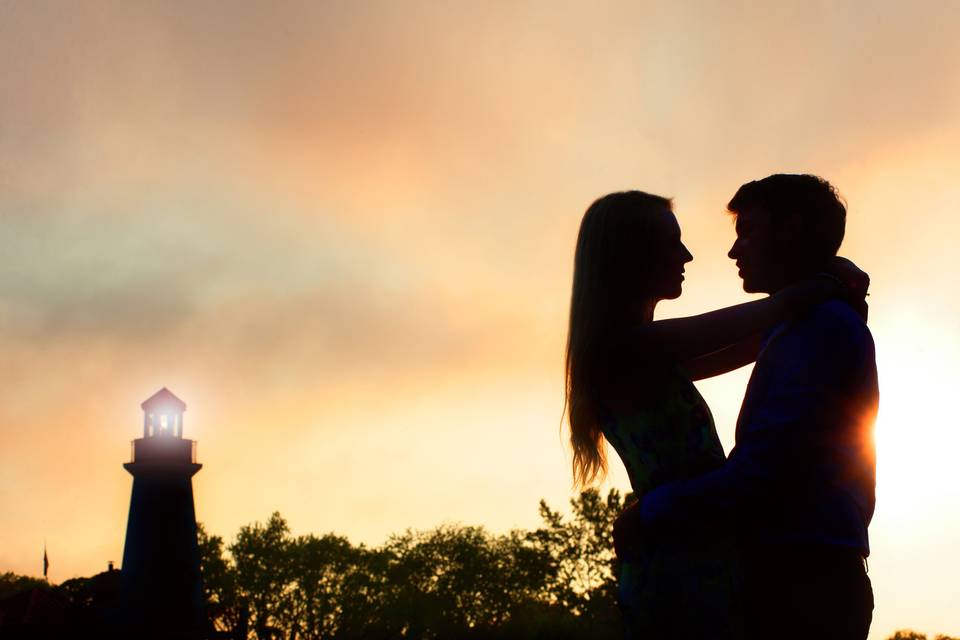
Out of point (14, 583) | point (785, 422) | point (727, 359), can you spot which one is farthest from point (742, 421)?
point (14, 583)

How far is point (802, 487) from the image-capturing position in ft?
10.1

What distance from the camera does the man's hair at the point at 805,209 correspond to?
3.67m

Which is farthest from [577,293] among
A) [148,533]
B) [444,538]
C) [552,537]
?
[444,538]

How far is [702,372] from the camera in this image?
4465 millimetres

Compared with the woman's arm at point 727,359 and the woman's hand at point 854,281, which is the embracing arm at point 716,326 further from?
the woman's arm at point 727,359

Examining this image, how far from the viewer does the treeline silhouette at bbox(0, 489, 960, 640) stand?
214ft

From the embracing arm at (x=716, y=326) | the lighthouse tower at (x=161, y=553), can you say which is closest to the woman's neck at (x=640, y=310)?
the embracing arm at (x=716, y=326)

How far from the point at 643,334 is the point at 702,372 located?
117 cm

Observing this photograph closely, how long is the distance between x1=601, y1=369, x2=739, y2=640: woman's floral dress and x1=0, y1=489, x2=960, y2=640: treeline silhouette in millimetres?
61025

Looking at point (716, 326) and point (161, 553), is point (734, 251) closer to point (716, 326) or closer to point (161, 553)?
point (716, 326)

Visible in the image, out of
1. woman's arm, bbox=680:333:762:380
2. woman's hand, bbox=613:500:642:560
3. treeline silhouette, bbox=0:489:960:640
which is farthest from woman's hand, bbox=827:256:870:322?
treeline silhouette, bbox=0:489:960:640

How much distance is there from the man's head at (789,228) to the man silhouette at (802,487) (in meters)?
0.38

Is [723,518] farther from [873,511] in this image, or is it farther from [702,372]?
[702,372]

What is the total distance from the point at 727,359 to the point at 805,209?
38.4 inches
